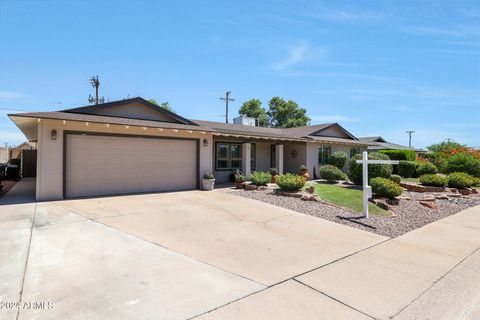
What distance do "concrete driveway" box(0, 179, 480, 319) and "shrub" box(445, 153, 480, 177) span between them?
1233cm

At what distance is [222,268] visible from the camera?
13.8ft

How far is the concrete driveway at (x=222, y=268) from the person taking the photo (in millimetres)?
3105

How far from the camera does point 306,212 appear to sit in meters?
8.58

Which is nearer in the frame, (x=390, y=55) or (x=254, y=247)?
(x=254, y=247)

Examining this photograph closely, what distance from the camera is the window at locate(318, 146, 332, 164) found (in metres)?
19.4

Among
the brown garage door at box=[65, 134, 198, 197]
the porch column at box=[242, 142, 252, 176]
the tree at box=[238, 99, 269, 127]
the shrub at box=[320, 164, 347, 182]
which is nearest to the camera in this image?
the brown garage door at box=[65, 134, 198, 197]

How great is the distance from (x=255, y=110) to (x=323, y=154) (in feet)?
90.2

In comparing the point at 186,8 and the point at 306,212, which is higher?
the point at 186,8

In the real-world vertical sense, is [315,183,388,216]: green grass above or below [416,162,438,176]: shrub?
below

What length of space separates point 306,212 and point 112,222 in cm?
543

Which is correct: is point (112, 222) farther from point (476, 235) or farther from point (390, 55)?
point (390, 55)

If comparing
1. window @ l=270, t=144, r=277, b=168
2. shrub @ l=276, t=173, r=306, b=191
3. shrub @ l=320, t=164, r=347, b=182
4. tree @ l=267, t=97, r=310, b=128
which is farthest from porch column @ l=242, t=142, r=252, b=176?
tree @ l=267, t=97, r=310, b=128

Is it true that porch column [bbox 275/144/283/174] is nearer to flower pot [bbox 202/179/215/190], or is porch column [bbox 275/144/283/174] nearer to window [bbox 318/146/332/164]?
window [bbox 318/146/332/164]

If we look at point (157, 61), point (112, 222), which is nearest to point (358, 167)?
point (112, 222)
